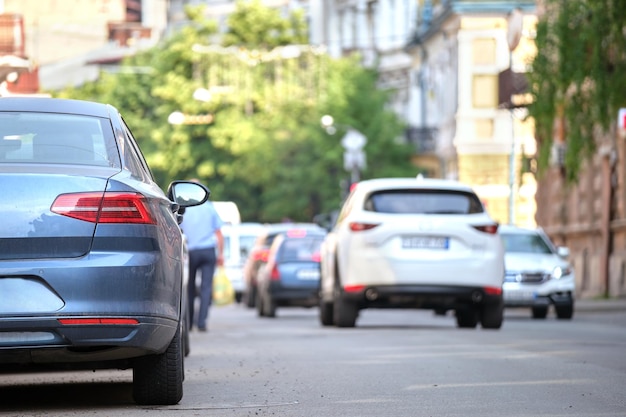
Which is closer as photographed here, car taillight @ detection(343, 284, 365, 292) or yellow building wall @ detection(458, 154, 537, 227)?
car taillight @ detection(343, 284, 365, 292)

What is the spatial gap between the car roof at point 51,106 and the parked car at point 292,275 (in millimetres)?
21186

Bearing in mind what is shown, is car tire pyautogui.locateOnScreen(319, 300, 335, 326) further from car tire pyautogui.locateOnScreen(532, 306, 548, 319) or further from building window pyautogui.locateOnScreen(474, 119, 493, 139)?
building window pyautogui.locateOnScreen(474, 119, 493, 139)

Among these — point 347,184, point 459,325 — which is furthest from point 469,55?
point 459,325

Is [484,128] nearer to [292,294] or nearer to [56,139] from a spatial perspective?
[292,294]

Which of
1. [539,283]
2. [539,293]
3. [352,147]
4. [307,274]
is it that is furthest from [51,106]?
[352,147]

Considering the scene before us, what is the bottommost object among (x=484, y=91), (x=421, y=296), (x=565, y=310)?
(x=565, y=310)

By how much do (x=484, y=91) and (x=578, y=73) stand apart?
33073 millimetres

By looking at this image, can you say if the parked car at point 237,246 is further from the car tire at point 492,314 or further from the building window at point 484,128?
the car tire at point 492,314

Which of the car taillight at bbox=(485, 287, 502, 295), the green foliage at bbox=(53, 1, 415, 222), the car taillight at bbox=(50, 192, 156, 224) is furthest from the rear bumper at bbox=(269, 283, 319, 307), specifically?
the green foliage at bbox=(53, 1, 415, 222)

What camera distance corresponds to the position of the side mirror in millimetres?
11047

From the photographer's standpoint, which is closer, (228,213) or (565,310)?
(565,310)

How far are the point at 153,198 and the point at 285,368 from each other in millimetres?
4605

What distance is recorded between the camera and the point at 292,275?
32.0 metres

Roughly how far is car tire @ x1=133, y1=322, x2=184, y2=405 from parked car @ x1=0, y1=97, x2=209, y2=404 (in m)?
0.14
